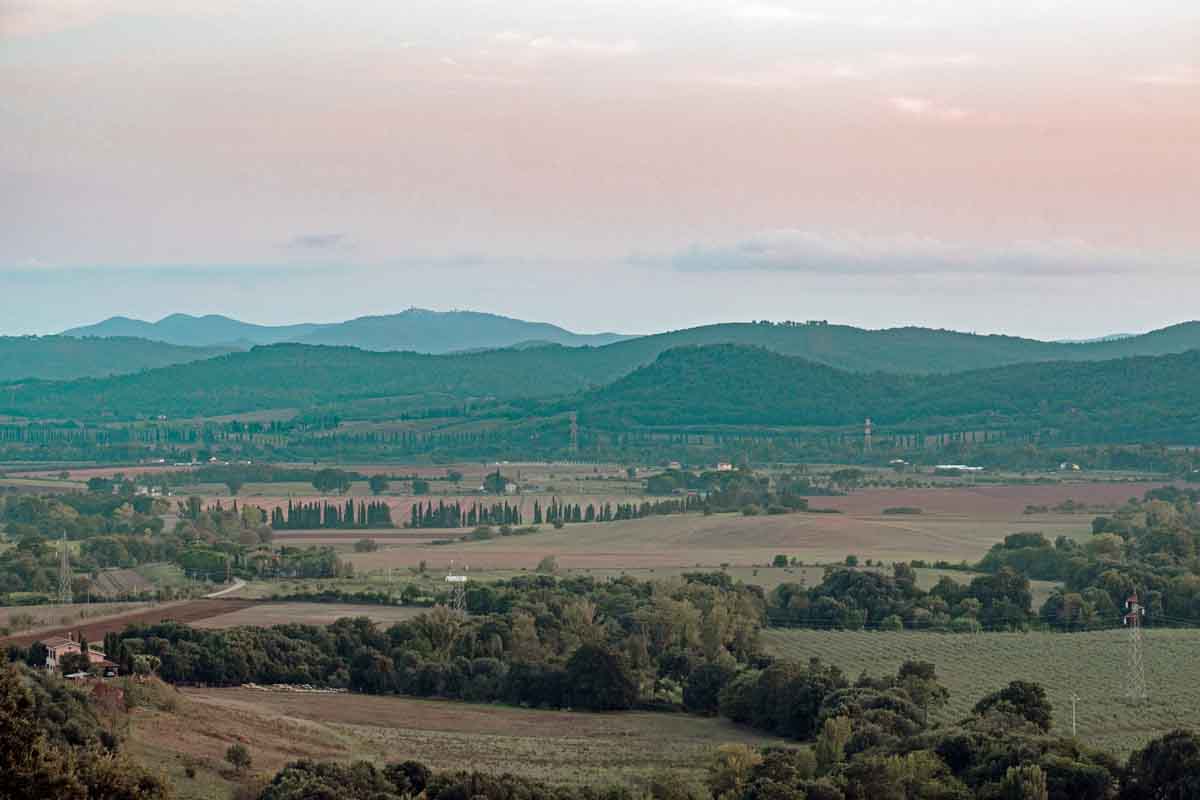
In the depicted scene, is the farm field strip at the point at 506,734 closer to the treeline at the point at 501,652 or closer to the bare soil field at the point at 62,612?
the treeline at the point at 501,652

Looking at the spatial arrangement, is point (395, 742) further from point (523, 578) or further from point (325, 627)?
point (523, 578)

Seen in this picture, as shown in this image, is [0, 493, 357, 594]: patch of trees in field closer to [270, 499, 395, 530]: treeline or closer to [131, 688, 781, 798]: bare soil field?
[270, 499, 395, 530]: treeline

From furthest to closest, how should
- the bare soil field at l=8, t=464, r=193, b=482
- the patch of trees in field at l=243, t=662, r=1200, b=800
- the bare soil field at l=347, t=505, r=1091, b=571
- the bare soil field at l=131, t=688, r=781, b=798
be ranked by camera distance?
the bare soil field at l=8, t=464, r=193, b=482, the bare soil field at l=347, t=505, r=1091, b=571, the bare soil field at l=131, t=688, r=781, b=798, the patch of trees in field at l=243, t=662, r=1200, b=800

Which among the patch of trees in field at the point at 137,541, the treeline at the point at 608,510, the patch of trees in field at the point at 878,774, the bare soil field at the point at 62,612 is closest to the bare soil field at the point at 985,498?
the treeline at the point at 608,510

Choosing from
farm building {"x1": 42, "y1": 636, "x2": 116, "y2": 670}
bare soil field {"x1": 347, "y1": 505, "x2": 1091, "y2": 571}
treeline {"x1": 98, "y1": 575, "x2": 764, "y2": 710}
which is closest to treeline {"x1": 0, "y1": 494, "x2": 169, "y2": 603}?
bare soil field {"x1": 347, "y1": 505, "x2": 1091, "y2": 571}

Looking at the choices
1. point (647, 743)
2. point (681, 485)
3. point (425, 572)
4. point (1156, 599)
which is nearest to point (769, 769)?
point (647, 743)
